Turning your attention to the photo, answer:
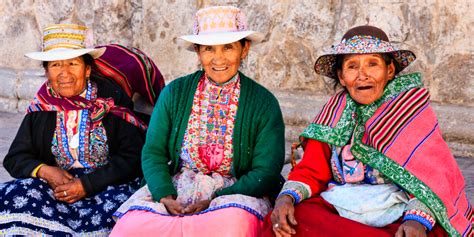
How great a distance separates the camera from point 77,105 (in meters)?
3.60

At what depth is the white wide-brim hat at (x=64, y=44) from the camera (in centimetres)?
350

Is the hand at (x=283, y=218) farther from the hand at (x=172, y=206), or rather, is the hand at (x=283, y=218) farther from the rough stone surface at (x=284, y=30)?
the rough stone surface at (x=284, y=30)

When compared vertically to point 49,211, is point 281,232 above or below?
above

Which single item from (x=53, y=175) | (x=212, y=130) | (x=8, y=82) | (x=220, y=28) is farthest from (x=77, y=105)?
(x=8, y=82)

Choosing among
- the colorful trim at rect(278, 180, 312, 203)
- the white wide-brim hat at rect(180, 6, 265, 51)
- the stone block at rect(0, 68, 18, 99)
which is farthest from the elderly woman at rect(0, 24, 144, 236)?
the stone block at rect(0, 68, 18, 99)

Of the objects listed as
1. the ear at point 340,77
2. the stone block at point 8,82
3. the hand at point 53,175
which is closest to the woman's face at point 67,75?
the hand at point 53,175

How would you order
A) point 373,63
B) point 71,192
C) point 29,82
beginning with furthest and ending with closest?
point 29,82 < point 71,192 < point 373,63

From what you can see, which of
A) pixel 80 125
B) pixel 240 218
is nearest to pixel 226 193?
pixel 240 218

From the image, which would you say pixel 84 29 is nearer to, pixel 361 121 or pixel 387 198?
pixel 361 121

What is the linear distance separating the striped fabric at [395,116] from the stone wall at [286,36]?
1886 millimetres

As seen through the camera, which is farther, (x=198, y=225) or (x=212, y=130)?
(x=212, y=130)

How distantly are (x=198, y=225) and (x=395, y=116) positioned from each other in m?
0.96

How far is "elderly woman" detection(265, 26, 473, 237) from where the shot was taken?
279cm

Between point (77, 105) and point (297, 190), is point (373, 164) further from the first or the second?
point (77, 105)
